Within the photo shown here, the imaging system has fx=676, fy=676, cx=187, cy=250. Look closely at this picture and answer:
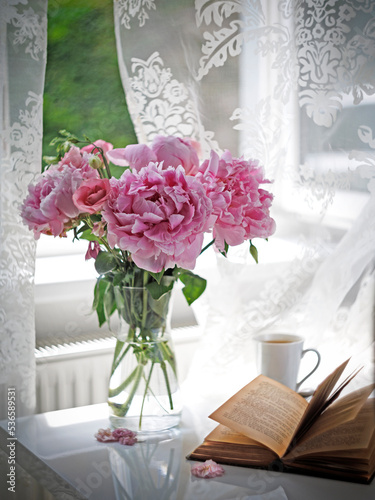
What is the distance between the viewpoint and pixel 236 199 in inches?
37.0

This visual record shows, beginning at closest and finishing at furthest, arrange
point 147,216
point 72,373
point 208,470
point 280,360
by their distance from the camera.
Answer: point 147,216 → point 208,470 → point 280,360 → point 72,373

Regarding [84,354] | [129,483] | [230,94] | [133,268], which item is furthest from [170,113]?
[129,483]

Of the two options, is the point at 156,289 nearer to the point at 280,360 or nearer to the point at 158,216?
the point at 158,216

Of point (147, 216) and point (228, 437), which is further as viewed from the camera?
point (228, 437)

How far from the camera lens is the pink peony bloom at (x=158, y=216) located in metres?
0.85

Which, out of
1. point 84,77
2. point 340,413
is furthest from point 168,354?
point 84,77

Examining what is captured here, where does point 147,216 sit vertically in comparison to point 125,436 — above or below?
above

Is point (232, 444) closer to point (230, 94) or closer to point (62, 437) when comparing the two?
point (62, 437)

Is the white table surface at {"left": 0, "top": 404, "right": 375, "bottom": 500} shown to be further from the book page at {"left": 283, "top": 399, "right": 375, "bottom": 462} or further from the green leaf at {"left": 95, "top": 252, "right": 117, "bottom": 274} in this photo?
the green leaf at {"left": 95, "top": 252, "right": 117, "bottom": 274}

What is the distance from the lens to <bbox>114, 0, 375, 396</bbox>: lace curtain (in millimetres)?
1208

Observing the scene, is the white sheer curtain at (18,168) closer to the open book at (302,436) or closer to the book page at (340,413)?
the open book at (302,436)

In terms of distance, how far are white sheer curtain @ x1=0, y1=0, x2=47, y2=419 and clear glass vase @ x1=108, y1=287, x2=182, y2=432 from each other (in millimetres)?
263

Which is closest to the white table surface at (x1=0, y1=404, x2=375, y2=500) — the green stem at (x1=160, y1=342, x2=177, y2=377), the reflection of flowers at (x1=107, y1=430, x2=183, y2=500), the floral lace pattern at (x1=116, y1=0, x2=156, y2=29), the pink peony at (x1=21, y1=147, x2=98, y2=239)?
the reflection of flowers at (x1=107, y1=430, x2=183, y2=500)

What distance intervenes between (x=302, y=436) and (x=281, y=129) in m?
0.57
